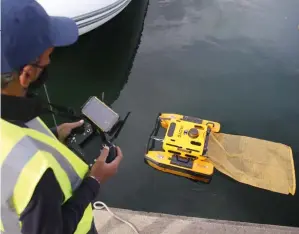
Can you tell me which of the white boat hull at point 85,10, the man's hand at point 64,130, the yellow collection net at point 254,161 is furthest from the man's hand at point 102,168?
the white boat hull at point 85,10

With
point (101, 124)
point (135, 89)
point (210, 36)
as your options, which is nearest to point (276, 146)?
point (135, 89)

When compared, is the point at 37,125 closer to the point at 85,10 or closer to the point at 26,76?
the point at 26,76

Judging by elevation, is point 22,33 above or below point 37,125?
above

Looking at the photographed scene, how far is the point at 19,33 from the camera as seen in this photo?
1.19m

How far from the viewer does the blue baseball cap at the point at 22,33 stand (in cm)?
118

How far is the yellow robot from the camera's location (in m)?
4.42

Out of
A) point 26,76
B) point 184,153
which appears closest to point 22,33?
point 26,76

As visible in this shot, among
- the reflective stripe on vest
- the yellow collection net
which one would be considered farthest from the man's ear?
the yellow collection net

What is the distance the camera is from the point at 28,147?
1.17 meters

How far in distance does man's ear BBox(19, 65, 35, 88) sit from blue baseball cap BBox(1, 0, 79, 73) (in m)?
0.03

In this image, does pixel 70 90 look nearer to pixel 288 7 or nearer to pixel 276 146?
pixel 276 146

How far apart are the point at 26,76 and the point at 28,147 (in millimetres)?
263

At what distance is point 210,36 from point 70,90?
9.54 feet

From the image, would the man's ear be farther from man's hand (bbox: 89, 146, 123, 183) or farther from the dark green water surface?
the dark green water surface
